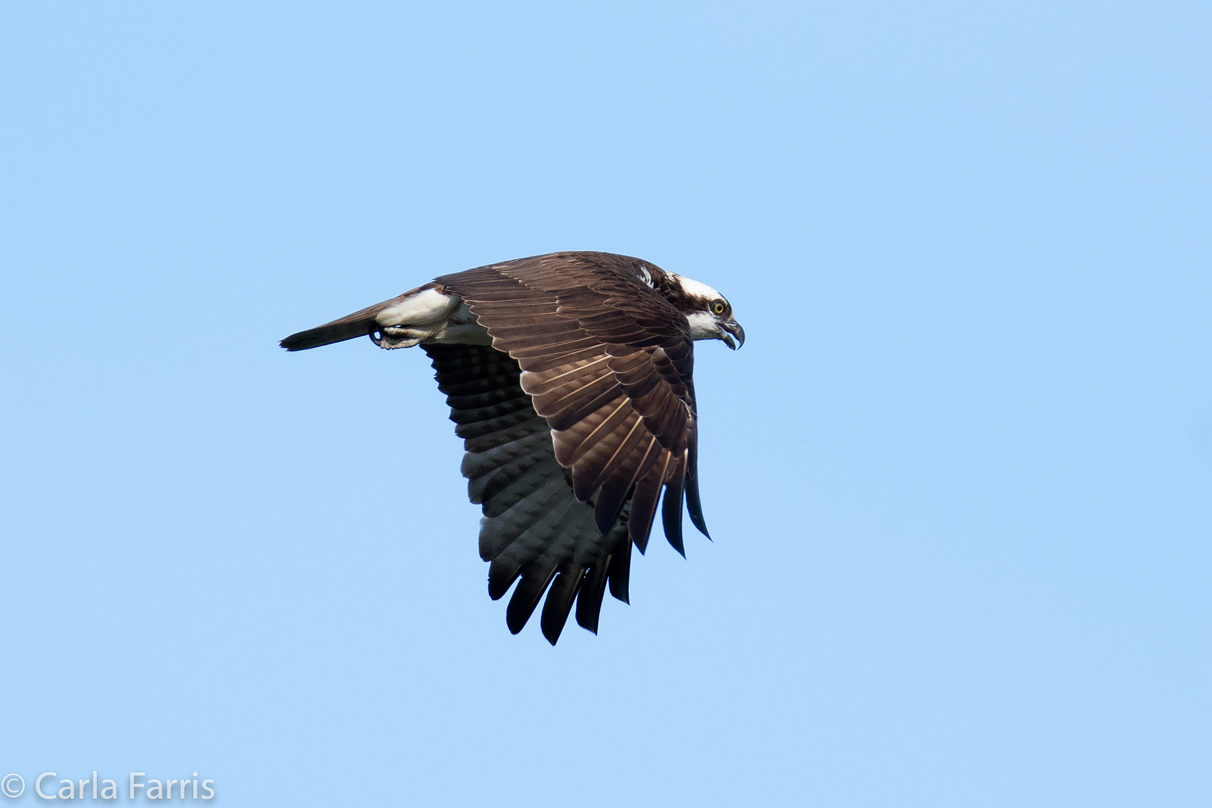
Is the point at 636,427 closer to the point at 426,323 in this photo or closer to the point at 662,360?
the point at 662,360

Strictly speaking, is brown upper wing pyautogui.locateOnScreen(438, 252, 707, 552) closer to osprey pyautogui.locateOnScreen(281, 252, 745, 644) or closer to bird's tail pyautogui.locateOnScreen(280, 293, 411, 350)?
osprey pyautogui.locateOnScreen(281, 252, 745, 644)

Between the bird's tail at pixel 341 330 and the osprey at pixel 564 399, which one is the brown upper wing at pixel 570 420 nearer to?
the osprey at pixel 564 399

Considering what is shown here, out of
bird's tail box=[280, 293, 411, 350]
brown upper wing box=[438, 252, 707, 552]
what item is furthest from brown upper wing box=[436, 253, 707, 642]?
bird's tail box=[280, 293, 411, 350]

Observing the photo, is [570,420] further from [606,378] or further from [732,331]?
[732,331]

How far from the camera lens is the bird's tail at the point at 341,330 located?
28.3ft

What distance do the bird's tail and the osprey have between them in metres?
0.01

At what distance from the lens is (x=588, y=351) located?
751 centimetres

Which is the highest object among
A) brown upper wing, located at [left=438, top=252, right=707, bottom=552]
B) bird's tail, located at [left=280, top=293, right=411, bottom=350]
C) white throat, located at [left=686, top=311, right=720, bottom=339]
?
white throat, located at [left=686, top=311, right=720, bottom=339]

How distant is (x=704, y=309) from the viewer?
10.6 m

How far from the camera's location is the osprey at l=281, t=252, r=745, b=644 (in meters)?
7.00

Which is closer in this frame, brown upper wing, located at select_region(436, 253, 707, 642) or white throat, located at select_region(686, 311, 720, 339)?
brown upper wing, located at select_region(436, 253, 707, 642)

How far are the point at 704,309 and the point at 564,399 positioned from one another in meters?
3.64

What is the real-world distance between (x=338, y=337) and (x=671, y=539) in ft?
10.4

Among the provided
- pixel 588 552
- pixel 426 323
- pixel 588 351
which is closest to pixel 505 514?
pixel 588 552
